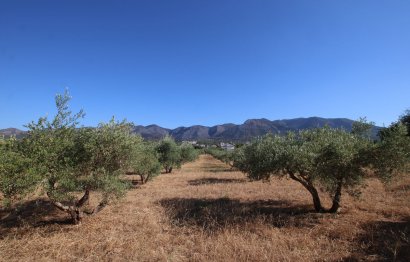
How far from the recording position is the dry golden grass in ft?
33.0

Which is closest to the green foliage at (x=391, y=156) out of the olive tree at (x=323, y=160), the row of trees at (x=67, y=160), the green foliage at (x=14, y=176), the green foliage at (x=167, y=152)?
the olive tree at (x=323, y=160)

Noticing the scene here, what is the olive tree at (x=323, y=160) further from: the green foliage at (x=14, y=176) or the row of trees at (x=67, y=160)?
the green foliage at (x=14, y=176)

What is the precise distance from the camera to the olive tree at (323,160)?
14320 mm

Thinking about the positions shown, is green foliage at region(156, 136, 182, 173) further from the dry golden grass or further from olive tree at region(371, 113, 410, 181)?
olive tree at region(371, 113, 410, 181)

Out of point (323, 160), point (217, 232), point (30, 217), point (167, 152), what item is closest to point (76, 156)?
point (30, 217)

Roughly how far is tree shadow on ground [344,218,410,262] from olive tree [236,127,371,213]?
2570mm

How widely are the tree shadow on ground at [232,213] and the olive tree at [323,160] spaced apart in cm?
200

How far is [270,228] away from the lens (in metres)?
12.8

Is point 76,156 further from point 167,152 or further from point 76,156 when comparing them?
point 167,152

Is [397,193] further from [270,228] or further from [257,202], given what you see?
[270,228]

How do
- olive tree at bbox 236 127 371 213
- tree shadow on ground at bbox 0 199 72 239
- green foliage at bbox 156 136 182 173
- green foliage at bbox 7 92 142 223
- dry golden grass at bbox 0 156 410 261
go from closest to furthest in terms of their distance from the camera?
dry golden grass at bbox 0 156 410 261 < green foliage at bbox 7 92 142 223 < tree shadow on ground at bbox 0 199 72 239 < olive tree at bbox 236 127 371 213 < green foliage at bbox 156 136 182 173

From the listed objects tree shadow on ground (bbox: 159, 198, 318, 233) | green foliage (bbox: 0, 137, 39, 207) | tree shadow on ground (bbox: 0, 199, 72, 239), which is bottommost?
tree shadow on ground (bbox: 0, 199, 72, 239)

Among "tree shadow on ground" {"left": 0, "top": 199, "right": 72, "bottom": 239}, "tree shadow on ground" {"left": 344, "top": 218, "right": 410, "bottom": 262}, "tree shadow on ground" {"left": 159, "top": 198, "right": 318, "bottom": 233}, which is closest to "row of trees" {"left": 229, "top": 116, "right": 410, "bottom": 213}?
"tree shadow on ground" {"left": 159, "top": 198, "right": 318, "bottom": 233}

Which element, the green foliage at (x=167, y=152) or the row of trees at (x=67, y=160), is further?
the green foliage at (x=167, y=152)
